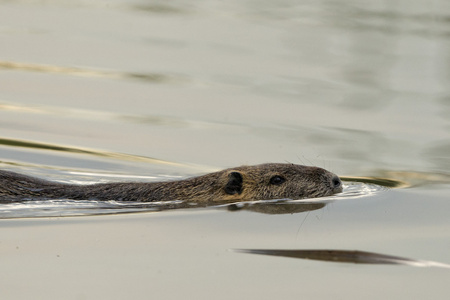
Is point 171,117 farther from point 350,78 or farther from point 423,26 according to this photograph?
point 423,26

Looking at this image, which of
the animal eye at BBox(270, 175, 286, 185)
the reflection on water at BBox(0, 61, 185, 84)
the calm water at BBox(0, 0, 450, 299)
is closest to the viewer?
the calm water at BBox(0, 0, 450, 299)

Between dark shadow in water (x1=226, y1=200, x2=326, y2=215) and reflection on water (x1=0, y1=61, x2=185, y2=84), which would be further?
reflection on water (x1=0, y1=61, x2=185, y2=84)

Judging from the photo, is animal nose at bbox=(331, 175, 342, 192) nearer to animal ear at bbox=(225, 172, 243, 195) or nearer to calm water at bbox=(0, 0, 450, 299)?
calm water at bbox=(0, 0, 450, 299)

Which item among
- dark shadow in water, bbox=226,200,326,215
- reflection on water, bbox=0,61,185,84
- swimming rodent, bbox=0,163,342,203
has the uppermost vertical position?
reflection on water, bbox=0,61,185,84

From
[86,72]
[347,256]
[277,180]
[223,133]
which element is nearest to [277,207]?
[277,180]

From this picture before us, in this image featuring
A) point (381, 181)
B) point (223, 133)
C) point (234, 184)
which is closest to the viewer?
point (234, 184)

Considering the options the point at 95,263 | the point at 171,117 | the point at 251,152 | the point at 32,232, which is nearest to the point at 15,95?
the point at 171,117

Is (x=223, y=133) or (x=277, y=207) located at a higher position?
(x=223, y=133)

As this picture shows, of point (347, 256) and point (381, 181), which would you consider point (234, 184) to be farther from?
point (347, 256)

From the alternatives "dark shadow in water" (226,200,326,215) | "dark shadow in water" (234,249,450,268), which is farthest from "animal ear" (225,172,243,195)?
"dark shadow in water" (234,249,450,268)
